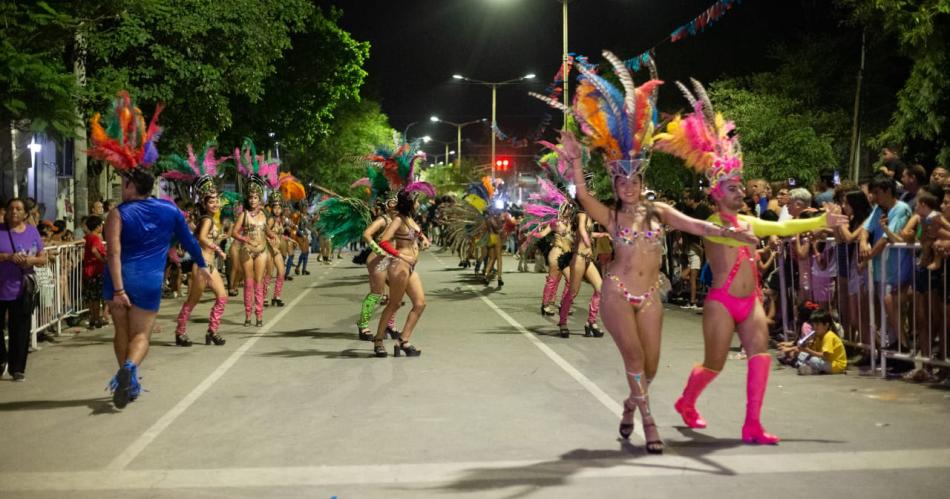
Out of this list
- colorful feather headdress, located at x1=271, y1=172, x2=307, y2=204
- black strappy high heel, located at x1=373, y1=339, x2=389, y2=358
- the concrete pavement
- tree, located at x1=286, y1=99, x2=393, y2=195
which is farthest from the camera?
tree, located at x1=286, y1=99, x2=393, y2=195

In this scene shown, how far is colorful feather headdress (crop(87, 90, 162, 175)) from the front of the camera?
9945 mm

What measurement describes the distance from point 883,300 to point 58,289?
10.5 m

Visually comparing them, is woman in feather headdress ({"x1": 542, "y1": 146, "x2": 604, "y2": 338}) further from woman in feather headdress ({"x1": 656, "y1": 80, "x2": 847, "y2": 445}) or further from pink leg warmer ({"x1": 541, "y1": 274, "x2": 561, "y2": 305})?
woman in feather headdress ({"x1": 656, "y1": 80, "x2": 847, "y2": 445})

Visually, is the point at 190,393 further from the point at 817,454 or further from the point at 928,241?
the point at 928,241

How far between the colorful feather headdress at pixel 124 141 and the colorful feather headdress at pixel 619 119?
410 centimetres

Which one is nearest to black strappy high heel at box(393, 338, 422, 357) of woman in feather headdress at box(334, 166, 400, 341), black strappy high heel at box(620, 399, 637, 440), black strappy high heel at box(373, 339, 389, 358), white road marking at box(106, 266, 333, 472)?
black strappy high heel at box(373, 339, 389, 358)

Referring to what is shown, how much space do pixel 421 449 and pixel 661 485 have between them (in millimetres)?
1776

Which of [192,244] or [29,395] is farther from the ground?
[192,244]

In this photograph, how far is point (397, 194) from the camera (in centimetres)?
1328

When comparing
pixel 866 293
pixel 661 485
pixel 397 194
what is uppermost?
pixel 397 194

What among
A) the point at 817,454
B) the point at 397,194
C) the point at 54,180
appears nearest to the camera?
the point at 817,454

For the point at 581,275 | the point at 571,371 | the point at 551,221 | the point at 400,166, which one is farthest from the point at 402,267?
the point at 551,221

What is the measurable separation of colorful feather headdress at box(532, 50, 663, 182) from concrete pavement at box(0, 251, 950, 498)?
197 cm

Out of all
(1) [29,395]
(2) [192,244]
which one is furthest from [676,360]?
(1) [29,395]
